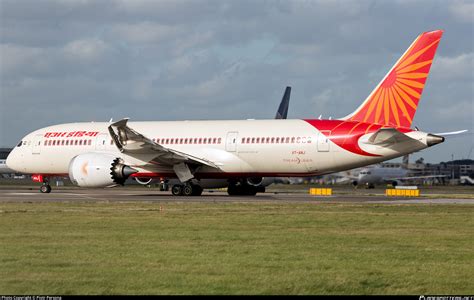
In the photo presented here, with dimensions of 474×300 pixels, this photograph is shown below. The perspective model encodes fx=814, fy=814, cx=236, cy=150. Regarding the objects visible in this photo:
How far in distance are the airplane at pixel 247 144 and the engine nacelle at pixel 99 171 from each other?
0.19 ft

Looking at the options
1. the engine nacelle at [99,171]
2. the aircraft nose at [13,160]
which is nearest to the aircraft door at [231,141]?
the engine nacelle at [99,171]

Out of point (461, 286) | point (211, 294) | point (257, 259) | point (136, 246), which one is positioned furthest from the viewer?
point (136, 246)

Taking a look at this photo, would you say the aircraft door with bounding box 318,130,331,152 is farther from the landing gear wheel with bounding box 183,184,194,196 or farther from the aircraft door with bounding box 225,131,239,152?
the landing gear wheel with bounding box 183,184,194,196

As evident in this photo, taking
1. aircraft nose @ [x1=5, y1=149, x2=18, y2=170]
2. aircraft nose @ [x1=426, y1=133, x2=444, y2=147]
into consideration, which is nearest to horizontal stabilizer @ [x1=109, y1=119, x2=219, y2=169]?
aircraft nose @ [x1=5, y1=149, x2=18, y2=170]

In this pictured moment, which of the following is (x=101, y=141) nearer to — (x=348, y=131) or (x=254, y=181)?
(x=254, y=181)

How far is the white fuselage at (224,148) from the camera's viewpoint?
44219mm

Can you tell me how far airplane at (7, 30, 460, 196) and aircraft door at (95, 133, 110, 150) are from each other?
70mm

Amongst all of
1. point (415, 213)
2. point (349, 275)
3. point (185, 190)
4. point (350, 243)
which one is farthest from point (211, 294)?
point (185, 190)

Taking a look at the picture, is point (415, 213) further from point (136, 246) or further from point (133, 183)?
point (133, 183)

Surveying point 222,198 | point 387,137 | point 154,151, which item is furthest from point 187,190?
point 387,137

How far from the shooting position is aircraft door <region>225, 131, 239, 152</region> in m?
47.1

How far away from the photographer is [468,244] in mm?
19484

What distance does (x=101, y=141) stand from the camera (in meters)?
51.0

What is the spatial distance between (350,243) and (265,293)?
23.8ft
